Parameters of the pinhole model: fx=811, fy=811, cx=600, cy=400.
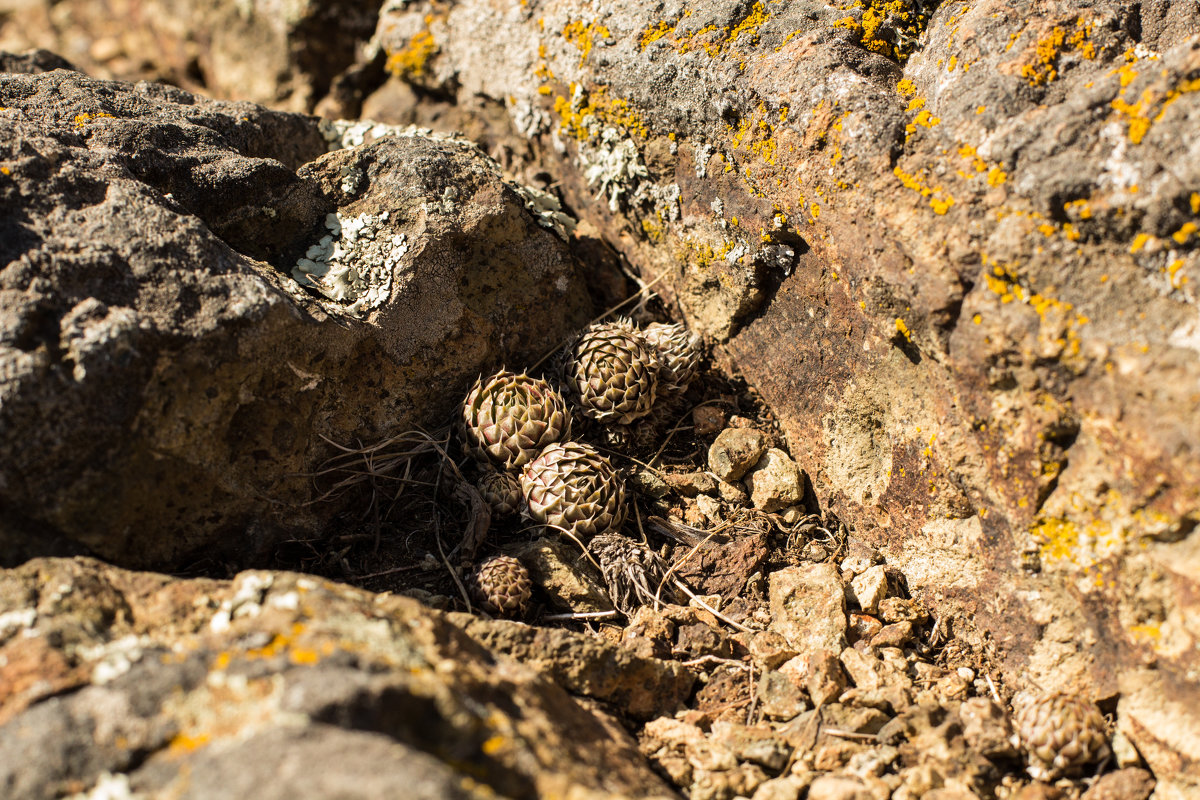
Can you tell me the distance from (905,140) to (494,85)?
2.22 metres

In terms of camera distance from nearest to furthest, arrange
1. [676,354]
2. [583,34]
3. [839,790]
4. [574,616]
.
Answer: [839,790] < [574,616] < [676,354] < [583,34]

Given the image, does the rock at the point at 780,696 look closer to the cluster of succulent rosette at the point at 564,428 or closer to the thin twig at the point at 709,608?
the thin twig at the point at 709,608

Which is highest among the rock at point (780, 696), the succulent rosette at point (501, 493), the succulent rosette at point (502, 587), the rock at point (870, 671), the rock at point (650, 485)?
the succulent rosette at point (501, 493)

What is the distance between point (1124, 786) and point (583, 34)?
11.1 feet

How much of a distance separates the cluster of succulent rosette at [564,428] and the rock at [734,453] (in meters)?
0.30

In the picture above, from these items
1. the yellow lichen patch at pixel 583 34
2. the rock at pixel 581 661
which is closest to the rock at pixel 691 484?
the rock at pixel 581 661

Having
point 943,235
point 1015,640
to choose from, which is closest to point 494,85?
point 943,235

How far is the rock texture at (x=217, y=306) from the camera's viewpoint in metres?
2.30

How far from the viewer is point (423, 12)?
4426mm

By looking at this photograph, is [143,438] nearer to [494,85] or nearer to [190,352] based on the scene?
[190,352]

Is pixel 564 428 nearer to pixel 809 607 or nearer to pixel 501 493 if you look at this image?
pixel 501 493

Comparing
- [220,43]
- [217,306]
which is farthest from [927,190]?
[220,43]

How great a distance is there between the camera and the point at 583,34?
3609mm

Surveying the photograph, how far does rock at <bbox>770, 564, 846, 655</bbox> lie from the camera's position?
2752mm
